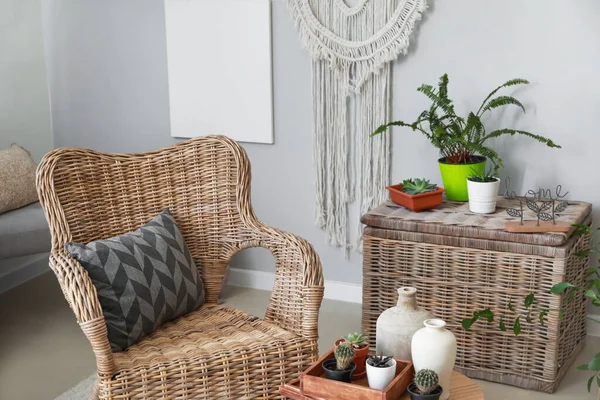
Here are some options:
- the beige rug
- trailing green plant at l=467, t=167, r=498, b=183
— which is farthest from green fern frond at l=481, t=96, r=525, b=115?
the beige rug

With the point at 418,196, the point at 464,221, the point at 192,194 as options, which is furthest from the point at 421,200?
the point at 192,194

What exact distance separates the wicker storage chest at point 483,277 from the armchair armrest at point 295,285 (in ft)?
1.57

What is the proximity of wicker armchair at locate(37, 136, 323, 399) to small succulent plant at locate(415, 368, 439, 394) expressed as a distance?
0.46m

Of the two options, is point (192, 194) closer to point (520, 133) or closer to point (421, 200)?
point (421, 200)

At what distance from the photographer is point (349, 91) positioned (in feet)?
9.89

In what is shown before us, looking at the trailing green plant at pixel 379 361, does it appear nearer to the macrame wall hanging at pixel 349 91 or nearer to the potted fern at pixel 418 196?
the potted fern at pixel 418 196

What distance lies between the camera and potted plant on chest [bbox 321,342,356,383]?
1.69 m

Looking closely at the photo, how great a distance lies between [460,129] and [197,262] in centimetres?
106

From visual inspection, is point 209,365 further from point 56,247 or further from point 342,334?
point 342,334

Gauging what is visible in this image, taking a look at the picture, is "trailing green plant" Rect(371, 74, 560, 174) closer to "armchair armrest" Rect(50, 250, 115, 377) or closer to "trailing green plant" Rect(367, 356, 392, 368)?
"trailing green plant" Rect(367, 356, 392, 368)

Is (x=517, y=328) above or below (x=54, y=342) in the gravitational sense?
above

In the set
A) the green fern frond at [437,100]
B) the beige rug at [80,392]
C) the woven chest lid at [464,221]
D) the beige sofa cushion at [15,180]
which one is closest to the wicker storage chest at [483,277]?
A: the woven chest lid at [464,221]

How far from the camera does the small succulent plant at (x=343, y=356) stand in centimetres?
170

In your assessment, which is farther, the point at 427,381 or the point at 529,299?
the point at 529,299
